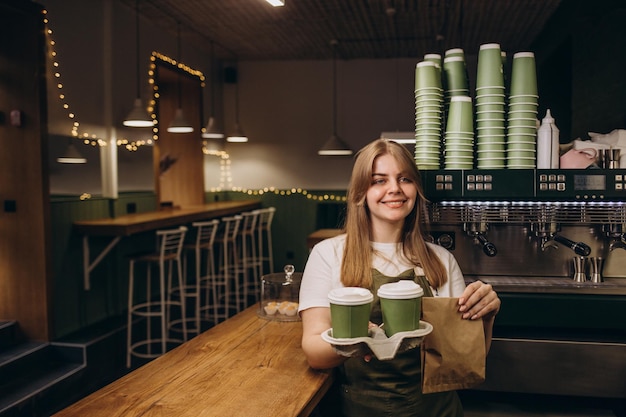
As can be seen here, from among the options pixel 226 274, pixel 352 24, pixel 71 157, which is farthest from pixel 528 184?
pixel 352 24

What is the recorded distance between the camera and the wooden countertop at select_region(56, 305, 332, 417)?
4.34 feet

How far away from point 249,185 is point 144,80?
9.02 feet

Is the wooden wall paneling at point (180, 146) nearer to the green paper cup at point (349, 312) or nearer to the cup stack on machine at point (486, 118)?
the cup stack on machine at point (486, 118)

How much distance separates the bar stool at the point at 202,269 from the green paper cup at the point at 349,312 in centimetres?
374

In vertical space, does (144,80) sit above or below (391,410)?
above

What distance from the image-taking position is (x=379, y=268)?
166cm

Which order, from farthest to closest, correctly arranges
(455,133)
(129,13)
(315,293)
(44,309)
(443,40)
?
(443,40) < (129,13) < (44,309) < (455,133) < (315,293)

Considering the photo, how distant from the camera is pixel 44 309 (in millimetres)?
4172

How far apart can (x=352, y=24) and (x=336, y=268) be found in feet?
16.4

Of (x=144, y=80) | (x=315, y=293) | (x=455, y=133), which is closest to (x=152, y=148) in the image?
(x=144, y=80)

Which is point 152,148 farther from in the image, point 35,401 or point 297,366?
point 297,366

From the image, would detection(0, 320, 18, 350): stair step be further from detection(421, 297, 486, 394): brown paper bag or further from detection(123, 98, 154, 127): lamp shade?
detection(421, 297, 486, 394): brown paper bag

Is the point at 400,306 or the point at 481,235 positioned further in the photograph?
the point at 481,235

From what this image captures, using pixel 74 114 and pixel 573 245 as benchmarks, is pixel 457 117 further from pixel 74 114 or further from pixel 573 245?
pixel 74 114
